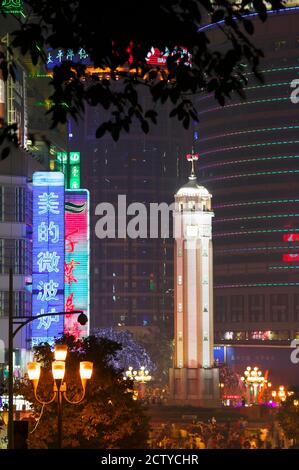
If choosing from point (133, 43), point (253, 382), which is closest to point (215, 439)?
point (253, 382)

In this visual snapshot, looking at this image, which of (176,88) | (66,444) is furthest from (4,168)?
(176,88)

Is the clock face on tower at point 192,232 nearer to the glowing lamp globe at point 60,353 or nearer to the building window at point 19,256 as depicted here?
the building window at point 19,256

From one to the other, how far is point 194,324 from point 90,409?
118m

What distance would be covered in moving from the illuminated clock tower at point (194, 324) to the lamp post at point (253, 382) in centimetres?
465

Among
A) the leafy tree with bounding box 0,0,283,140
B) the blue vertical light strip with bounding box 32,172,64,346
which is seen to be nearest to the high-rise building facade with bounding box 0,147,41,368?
the blue vertical light strip with bounding box 32,172,64,346

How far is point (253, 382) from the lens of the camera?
16050 centimetres

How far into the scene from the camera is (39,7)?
14.9 m

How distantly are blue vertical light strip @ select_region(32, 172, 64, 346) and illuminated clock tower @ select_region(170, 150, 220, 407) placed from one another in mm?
70032

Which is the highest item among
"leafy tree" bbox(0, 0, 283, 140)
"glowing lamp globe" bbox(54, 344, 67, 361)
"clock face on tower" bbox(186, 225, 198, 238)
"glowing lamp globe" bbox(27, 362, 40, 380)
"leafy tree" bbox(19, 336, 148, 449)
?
"clock face on tower" bbox(186, 225, 198, 238)

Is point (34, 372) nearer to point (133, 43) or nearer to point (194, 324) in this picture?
point (133, 43)

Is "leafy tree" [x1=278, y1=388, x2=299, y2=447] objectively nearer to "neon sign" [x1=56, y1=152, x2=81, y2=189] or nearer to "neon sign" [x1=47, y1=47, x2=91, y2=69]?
"neon sign" [x1=56, y1=152, x2=81, y2=189]

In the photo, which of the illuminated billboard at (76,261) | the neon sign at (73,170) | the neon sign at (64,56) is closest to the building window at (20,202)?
the illuminated billboard at (76,261)

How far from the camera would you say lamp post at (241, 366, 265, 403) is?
155 metres
